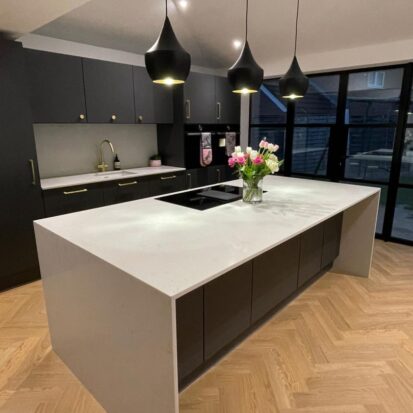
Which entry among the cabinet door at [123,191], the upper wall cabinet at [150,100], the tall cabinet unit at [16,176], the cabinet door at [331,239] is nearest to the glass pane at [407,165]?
the cabinet door at [331,239]

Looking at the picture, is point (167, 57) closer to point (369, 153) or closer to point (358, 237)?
point (358, 237)

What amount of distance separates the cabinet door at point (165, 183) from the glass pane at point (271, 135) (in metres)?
1.69

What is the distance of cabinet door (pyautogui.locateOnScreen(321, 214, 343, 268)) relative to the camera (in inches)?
117

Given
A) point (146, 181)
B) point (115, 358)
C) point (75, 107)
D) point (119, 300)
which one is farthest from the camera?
point (146, 181)

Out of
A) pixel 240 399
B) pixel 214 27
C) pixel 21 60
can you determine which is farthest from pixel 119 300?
pixel 214 27

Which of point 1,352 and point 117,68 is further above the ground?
point 117,68

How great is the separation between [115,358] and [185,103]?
343 cm

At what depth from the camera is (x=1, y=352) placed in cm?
220

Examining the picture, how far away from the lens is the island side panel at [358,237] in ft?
10.3

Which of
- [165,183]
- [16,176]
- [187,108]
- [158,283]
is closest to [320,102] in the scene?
[187,108]

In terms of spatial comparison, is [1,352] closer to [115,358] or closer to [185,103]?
[115,358]

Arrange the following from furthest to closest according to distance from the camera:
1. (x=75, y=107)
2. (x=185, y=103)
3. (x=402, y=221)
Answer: (x=402, y=221) < (x=185, y=103) < (x=75, y=107)

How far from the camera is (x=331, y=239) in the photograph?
311cm

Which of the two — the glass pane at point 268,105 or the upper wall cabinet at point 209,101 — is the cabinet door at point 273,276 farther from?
the glass pane at point 268,105
